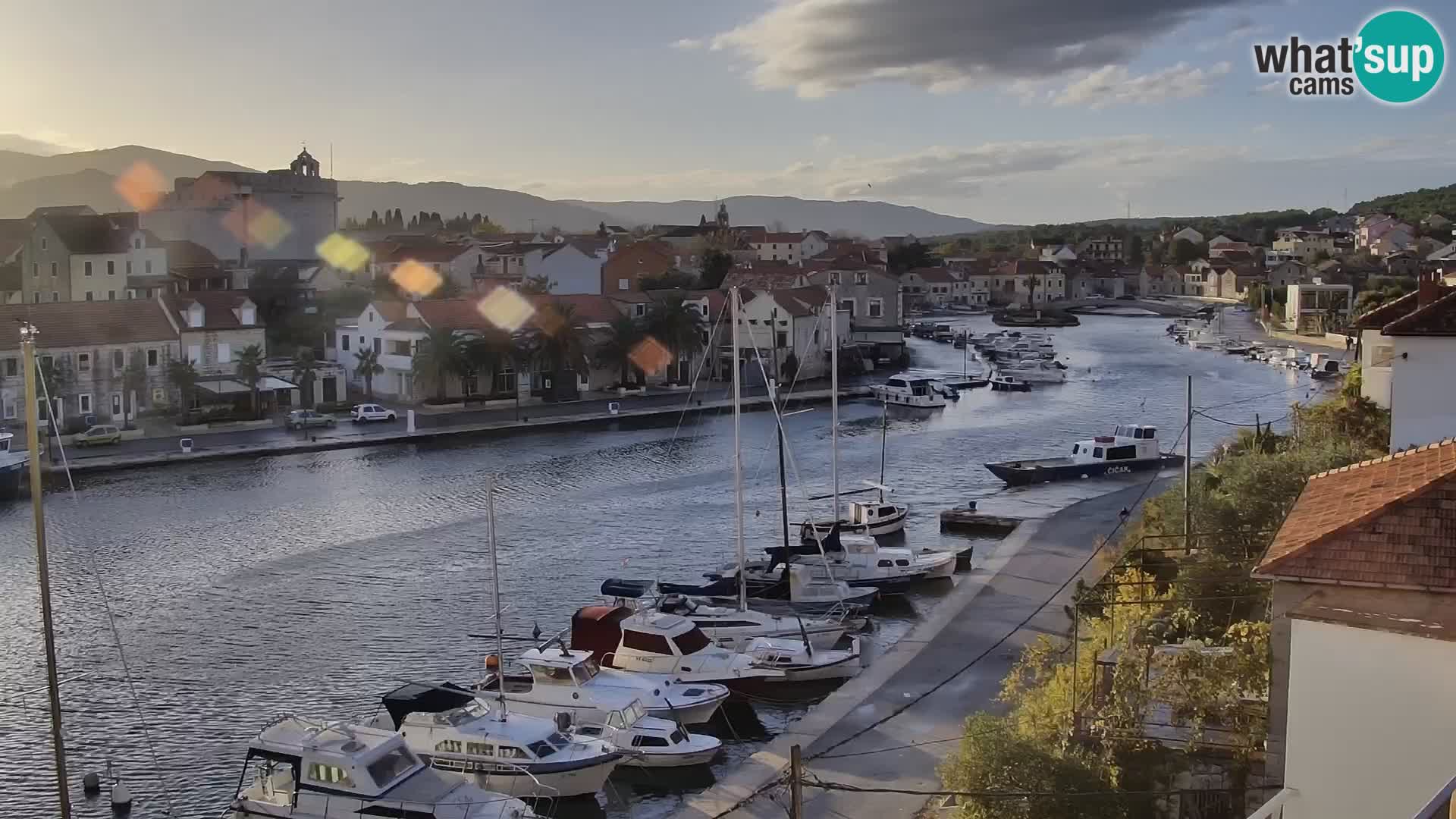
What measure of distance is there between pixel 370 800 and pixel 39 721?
6145mm

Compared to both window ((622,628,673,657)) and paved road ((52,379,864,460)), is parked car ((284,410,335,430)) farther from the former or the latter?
window ((622,628,673,657))

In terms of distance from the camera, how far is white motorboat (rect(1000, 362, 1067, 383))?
5000 centimetres

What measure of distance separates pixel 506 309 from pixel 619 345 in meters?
3.81

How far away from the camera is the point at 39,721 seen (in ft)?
49.4

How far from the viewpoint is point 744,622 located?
1706 cm

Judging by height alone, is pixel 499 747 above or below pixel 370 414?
below

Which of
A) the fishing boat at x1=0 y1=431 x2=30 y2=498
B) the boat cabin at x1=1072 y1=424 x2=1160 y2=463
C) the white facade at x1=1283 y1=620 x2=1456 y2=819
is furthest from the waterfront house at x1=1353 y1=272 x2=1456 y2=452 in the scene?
the fishing boat at x1=0 y1=431 x2=30 y2=498

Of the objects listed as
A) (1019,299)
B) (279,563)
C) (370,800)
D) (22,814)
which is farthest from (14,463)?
(1019,299)

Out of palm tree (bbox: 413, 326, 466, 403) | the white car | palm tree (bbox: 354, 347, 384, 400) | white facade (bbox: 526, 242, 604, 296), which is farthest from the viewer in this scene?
white facade (bbox: 526, 242, 604, 296)

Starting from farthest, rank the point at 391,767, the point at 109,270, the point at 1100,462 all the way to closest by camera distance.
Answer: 1. the point at 109,270
2. the point at 1100,462
3. the point at 391,767

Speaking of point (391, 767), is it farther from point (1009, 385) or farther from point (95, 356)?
point (1009, 385)

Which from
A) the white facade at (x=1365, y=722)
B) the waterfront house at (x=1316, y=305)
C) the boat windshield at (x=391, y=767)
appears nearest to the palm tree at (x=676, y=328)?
the waterfront house at (x=1316, y=305)

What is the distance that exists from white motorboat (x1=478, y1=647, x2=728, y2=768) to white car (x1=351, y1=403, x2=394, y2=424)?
23615mm

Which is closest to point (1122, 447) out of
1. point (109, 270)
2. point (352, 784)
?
point (352, 784)
